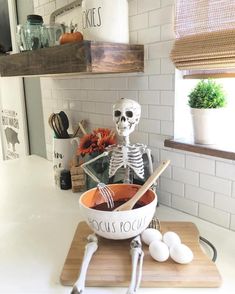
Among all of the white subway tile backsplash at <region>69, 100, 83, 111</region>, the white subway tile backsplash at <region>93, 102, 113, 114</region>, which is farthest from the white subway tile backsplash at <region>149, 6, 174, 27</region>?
the white subway tile backsplash at <region>69, 100, 83, 111</region>

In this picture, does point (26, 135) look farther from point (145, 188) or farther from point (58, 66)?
point (145, 188)

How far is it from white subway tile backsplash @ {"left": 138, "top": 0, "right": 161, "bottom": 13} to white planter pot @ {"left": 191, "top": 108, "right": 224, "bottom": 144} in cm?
41

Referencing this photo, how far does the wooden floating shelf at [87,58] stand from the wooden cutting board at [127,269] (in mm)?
585

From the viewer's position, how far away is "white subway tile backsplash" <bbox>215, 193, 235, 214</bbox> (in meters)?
0.99

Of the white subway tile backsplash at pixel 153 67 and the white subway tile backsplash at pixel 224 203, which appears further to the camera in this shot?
the white subway tile backsplash at pixel 153 67

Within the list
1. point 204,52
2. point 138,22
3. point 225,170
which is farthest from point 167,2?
point 225,170

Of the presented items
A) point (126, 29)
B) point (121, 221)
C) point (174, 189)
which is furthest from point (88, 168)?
point (126, 29)

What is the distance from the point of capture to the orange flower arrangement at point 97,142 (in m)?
1.24

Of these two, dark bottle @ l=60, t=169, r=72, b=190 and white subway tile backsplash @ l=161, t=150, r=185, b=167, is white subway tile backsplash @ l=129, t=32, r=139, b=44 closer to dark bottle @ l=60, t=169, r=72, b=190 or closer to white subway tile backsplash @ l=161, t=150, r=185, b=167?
white subway tile backsplash @ l=161, t=150, r=185, b=167

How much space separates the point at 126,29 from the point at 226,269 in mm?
897

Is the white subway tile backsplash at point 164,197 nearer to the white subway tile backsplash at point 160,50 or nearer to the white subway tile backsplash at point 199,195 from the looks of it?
A: the white subway tile backsplash at point 199,195

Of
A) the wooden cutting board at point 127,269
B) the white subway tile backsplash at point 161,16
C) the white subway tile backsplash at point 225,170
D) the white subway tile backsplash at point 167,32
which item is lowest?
the wooden cutting board at point 127,269

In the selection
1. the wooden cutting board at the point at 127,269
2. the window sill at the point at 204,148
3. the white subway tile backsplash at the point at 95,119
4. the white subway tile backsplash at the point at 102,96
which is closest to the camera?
the wooden cutting board at the point at 127,269

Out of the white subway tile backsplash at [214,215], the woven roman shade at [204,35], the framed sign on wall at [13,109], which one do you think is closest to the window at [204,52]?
the woven roman shade at [204,35]
